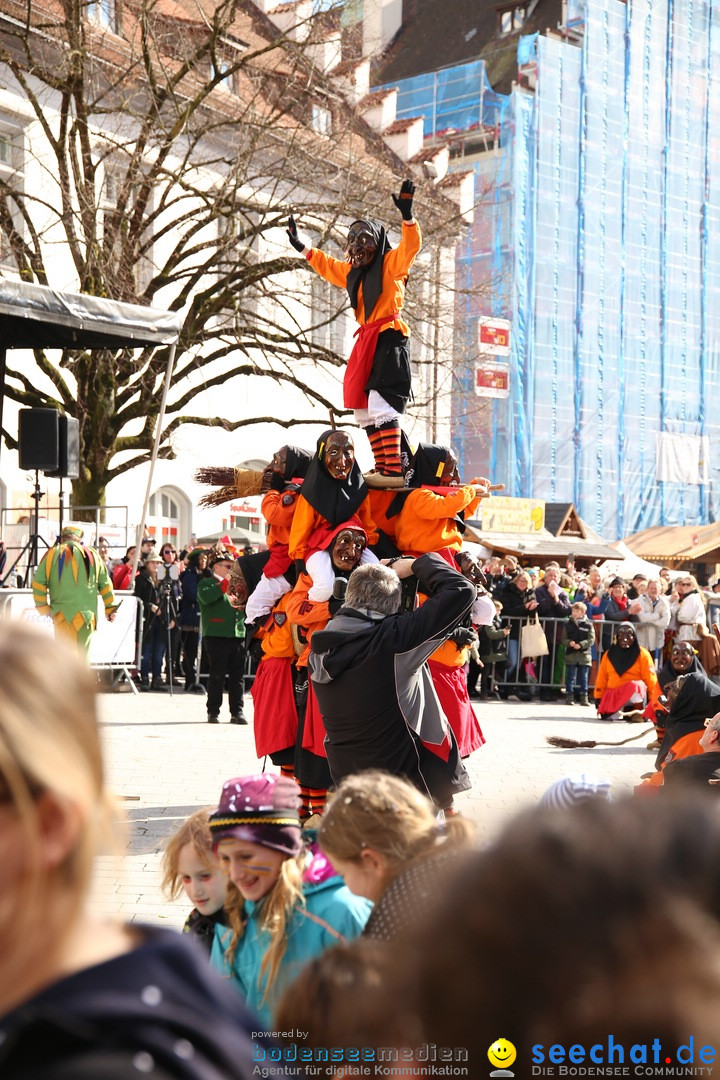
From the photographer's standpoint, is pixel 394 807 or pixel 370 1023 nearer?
pixel 370 1023

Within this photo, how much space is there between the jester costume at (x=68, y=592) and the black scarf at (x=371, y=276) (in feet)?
11.7

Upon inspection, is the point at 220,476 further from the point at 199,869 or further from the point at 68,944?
the point at 68,944

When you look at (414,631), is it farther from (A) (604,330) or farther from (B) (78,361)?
(A) (604,330)

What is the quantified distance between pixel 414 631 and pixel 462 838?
2563 millimetres

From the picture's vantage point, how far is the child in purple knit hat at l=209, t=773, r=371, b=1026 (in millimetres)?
2934

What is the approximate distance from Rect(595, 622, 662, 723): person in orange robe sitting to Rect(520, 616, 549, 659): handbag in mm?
1931

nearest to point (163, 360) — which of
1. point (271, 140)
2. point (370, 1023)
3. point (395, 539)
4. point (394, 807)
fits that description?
point (271, 140)

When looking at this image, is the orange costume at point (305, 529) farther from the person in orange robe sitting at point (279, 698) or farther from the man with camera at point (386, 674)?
the man with camera at point (386, 674)

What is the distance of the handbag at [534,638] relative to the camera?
18125mm

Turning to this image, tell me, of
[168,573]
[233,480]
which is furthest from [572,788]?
[168,573]

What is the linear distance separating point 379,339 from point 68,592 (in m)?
3.66

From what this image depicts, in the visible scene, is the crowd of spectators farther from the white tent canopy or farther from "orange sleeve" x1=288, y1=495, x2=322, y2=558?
"orange sleeve" x1=288, y1=495, x2=322, y2=558

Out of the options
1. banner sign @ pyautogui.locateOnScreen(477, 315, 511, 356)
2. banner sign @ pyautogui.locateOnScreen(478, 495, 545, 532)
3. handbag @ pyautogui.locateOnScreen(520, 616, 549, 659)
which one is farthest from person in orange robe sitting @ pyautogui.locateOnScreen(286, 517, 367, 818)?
banner sign @ pyautogui.locateOnScreen(478, 495, 545, 532)

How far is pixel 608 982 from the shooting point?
93 centimetres
